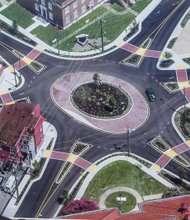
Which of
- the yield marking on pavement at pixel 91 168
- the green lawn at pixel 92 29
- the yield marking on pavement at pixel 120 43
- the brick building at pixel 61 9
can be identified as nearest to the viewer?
the yield marking on pavement at pixel 91 168

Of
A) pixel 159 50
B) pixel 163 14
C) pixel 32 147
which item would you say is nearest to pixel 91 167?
pixel 32 147

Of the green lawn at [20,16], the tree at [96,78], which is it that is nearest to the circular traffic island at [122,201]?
the tree at [96,78]

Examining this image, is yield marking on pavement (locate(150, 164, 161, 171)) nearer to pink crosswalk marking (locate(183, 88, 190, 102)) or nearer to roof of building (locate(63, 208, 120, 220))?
pink crosswalk marking (locate(183, 88, 190, 102))

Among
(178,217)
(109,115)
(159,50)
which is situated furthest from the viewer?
(159,50)

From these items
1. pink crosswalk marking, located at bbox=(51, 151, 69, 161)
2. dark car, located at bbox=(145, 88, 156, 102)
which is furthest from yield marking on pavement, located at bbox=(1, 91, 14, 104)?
dark car, located at bbox=(145, 88, 156, 102)

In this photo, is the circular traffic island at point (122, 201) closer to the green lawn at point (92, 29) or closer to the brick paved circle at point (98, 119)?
the brick paved circle at point (98, 119)

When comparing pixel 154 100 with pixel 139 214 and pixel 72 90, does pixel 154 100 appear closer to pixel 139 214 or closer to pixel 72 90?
pixel 72 90
